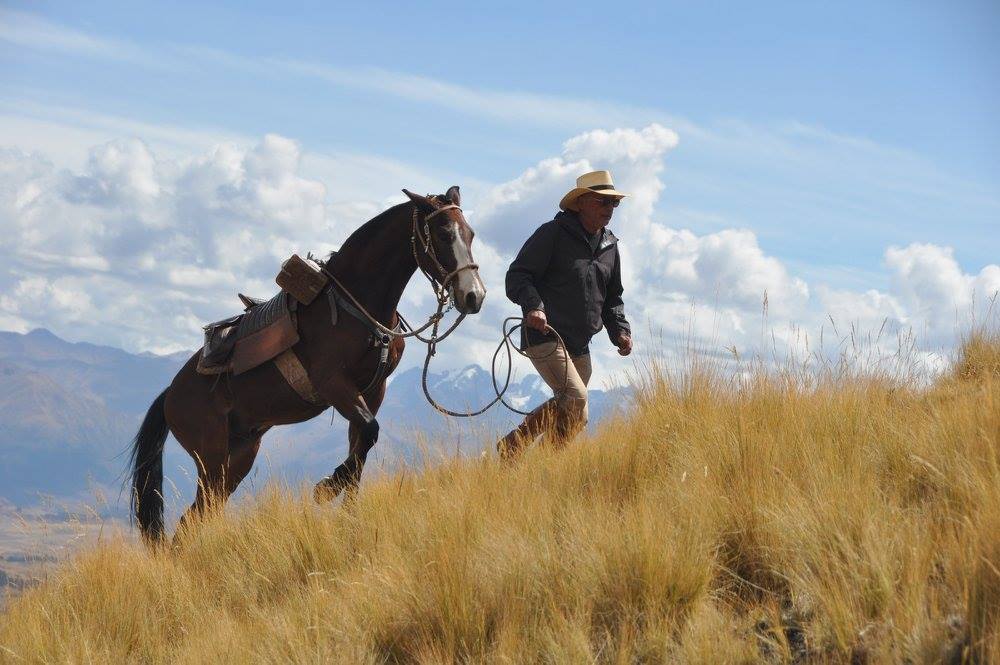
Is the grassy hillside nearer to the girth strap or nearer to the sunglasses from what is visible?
the girth strap

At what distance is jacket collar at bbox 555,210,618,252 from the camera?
280 inches

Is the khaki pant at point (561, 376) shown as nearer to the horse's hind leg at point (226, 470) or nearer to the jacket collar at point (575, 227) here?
the jacket collar at point (575, 227)

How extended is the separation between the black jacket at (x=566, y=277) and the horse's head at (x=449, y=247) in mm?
586

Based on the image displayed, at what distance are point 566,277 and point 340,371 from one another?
6.00 ft

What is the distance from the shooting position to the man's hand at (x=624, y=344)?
24.6 feet

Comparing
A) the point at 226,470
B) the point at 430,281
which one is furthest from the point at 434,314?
the point at 226,470

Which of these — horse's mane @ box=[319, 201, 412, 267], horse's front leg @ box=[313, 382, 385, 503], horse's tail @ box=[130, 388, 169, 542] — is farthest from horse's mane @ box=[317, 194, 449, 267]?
horse's tail @ box=[130, 388, 169, 542]

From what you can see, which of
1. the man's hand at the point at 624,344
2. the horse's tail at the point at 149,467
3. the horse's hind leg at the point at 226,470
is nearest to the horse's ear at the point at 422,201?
the man's hand at the point at 624,344

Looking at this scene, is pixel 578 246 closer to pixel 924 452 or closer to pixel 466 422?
pixel 466 422

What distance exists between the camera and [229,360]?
7.70 metres

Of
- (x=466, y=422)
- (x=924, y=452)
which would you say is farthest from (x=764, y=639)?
(x=466, y=422)

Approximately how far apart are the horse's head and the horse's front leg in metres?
1.01

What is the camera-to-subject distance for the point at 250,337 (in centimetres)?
750

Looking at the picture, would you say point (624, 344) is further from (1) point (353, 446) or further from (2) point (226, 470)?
(2) point (226, 470)
